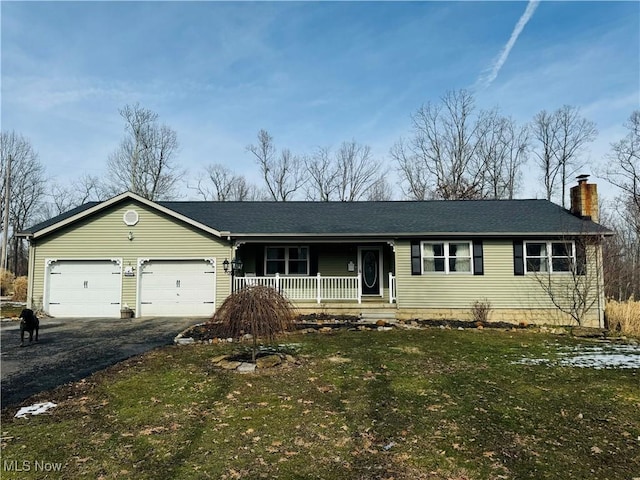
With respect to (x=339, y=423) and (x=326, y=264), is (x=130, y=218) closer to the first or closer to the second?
(x=326, y=264)

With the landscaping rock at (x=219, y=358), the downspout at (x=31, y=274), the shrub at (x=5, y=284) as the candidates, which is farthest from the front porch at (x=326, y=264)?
the shrub at (x=5, y=284)

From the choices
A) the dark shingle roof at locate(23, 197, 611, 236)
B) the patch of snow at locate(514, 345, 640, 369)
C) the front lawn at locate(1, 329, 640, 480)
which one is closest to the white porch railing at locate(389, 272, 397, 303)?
the dark shingle roof at locate(23, 197, 611, 236)

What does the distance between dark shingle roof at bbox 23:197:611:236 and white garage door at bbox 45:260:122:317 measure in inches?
71.1

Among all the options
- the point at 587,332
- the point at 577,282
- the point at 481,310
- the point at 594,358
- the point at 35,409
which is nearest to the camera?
the point at 35,409

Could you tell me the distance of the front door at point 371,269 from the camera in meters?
15.9

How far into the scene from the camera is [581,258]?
13609mm

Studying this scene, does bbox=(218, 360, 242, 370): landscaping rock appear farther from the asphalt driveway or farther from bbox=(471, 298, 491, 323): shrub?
bbox=(471, 298, 491, 323): shrub

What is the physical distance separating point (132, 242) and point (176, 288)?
7.61 feet

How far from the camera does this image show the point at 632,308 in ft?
A: 41.0

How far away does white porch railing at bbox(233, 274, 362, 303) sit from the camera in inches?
577

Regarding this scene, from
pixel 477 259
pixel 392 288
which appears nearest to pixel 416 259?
pixel 392 288

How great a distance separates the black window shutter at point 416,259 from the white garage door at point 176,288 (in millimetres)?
7174

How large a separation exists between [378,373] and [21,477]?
515 cm

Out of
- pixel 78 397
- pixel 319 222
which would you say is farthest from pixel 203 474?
pixel 319 222
